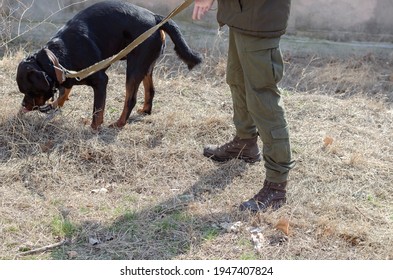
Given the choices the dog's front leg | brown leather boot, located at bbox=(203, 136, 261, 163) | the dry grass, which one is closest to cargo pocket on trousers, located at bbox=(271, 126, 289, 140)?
the dry grass

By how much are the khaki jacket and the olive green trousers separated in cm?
6

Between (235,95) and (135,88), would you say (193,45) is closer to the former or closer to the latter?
(135,88)

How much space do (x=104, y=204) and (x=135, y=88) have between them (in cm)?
144

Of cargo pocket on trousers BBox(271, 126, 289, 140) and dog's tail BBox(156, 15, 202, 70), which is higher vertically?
dog's tail BBox(156, 15, 202, 70)

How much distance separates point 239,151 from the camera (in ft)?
15.1

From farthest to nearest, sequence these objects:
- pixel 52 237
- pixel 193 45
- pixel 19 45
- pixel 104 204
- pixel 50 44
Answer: pixel 193 45 → pixel 19 45 → pixel 50 44 → pixel 104 204 → pixel 52 237

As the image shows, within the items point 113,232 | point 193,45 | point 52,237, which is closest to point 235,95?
point 113,232

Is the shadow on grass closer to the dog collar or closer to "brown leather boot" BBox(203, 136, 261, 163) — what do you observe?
"brown leather boot" BBox(203, 136, 261, 163)

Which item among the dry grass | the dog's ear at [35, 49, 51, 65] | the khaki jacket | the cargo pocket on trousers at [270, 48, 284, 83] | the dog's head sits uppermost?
the khaki jacket

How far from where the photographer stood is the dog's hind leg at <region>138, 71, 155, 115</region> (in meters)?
5.51

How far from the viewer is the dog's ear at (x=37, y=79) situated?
15.8ft

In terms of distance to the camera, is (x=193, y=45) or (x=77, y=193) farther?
(x=193, y=45)

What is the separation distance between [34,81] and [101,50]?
2.20 ft

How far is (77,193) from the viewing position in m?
4.19
